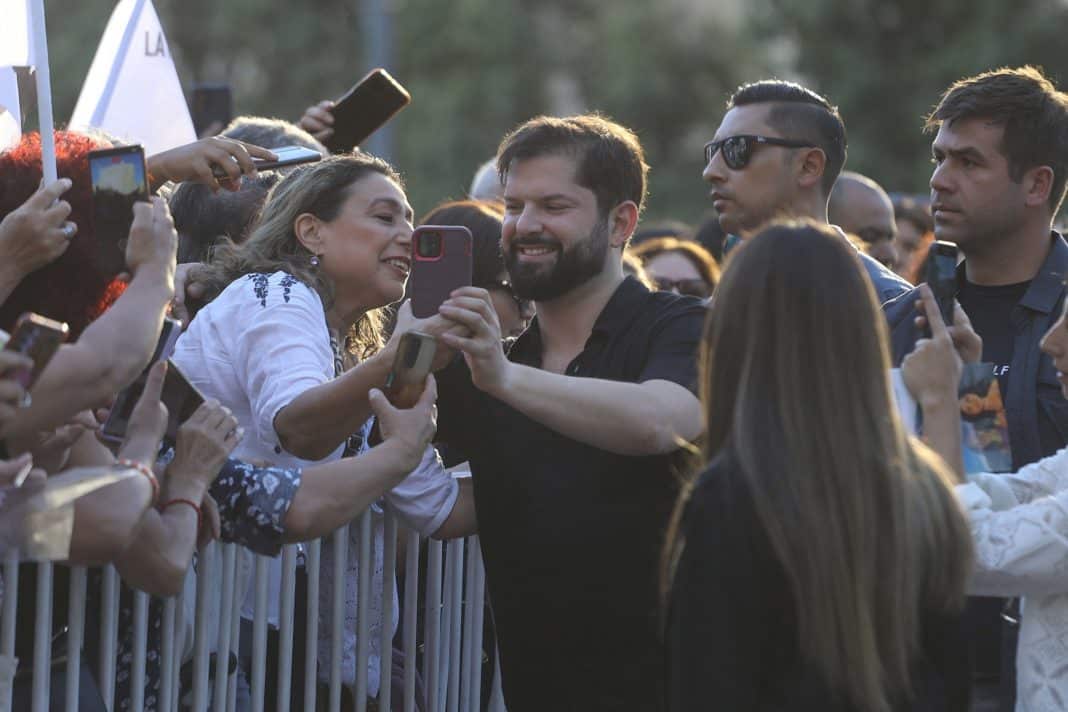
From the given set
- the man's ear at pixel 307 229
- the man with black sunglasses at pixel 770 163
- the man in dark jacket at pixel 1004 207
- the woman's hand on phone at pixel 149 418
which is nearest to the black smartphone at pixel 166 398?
the woman's hand on phone at pixel 149 418

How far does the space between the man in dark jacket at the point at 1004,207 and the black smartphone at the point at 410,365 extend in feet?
4.35

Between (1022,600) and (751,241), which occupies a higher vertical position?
(751,241)

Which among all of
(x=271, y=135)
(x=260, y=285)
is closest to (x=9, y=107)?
(x=260, y=285)

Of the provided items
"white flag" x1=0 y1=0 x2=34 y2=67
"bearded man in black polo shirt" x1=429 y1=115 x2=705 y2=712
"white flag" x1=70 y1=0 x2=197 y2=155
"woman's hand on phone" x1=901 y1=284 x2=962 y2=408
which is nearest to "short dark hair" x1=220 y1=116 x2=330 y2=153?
"white flag" x1=70 y1=0 x2=197 y2=155

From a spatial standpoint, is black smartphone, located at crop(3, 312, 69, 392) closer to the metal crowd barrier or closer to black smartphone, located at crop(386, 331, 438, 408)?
the metal crowd barrier

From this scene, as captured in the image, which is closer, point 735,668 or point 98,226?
point 735,668

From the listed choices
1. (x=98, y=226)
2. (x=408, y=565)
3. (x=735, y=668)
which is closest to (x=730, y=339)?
(x=735, y=668)

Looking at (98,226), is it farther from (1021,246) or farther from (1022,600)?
(1021,246)

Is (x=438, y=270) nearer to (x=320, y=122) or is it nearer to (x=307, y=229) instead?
(x=307, y=229)

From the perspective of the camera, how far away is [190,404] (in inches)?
152

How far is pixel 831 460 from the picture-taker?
9.62 ft

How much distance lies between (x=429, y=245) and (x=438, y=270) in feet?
0.21

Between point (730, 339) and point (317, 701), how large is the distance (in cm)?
198

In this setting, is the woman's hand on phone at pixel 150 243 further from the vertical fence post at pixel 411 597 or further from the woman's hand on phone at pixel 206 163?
the vertical fence post at pixel 411 597
